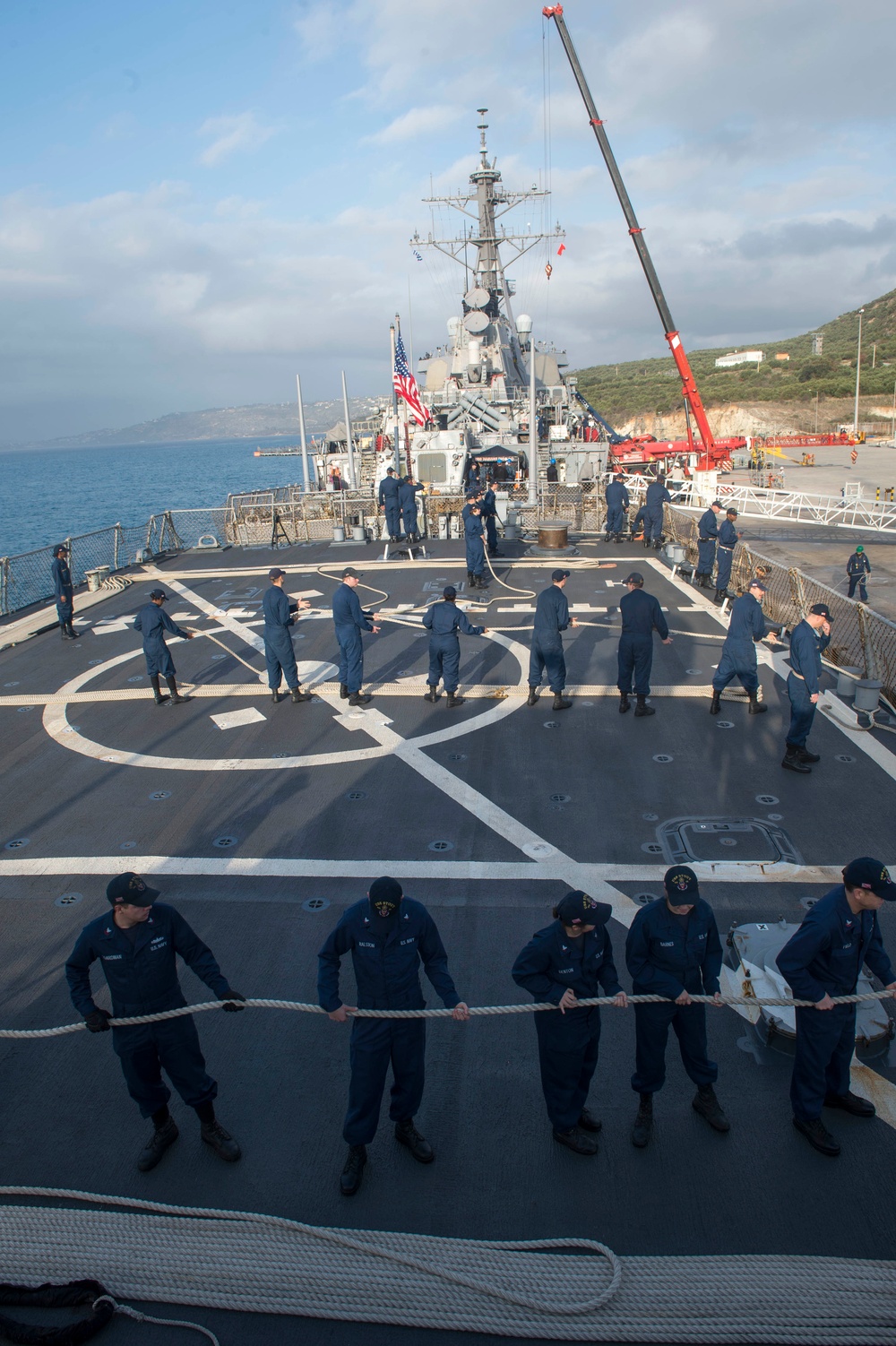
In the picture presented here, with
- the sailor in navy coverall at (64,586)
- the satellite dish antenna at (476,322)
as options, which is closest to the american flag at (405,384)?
the satellite dish antenna at (476,322)

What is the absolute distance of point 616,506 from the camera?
66.7ft

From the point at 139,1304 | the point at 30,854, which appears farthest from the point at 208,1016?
the point at 30,854

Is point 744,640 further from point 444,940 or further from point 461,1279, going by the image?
point 461,1279

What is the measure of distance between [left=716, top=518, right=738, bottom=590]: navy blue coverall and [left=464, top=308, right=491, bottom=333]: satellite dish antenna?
2438 centimetres

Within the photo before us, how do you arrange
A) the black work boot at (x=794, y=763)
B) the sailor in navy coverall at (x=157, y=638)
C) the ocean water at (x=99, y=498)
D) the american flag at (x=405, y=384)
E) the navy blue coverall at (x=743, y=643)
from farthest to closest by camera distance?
1. the ocean water at (x=99, y=498)
2. the american flag at (x=405, y=384)
3. the sailor in navy coverall at (x=157, y=638)
4. the navy blue coverall at (x=743, y=643)
5. the black work boot at (x=794, y=763)

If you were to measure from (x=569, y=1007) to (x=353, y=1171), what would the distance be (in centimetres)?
131

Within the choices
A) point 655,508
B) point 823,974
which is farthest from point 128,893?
point 655,508

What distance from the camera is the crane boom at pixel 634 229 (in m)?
28.3

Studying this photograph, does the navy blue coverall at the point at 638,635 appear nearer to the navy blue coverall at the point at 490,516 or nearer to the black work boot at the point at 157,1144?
the black work boot at the point at 157,1144

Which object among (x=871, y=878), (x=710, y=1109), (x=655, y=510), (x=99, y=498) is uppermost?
(x=99, y=498)

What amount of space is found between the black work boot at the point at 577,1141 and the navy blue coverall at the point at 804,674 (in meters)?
5.11

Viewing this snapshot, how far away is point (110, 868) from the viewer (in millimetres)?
6930

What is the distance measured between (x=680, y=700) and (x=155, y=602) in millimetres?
6820

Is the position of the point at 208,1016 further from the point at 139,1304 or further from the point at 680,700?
the point at 680,700
